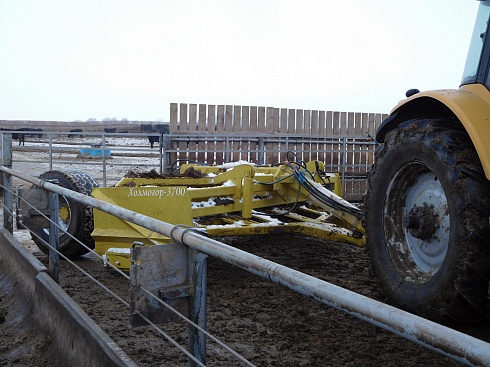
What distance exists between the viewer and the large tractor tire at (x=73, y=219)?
261 inches

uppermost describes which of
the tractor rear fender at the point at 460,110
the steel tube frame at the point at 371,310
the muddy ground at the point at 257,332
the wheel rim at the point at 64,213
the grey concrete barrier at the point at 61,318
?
the tractor rear fender at the point at 460,110

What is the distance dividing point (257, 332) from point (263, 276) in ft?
8.22

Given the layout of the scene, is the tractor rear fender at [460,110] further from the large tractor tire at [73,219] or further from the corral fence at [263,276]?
the large tractor tire at [73,219]

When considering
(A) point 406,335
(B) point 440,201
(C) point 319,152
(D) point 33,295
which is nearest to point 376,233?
(B) point 440,201

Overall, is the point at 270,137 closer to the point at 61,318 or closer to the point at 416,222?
the point at 416,222

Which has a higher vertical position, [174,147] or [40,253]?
[174,147]

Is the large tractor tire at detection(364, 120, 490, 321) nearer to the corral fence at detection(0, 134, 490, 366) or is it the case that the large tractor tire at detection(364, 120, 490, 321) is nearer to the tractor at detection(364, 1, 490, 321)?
the tractor at detection(364, 1, 490, 321)

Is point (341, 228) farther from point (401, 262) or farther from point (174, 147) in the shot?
point (174, 147)

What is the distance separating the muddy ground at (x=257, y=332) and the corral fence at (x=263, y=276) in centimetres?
115

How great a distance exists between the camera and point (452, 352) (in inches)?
47.4

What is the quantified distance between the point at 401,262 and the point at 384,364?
3.37ft

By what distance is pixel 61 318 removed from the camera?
3812 mm

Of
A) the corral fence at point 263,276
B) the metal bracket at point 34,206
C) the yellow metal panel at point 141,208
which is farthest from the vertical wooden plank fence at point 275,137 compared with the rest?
the corral fence at point 263,276

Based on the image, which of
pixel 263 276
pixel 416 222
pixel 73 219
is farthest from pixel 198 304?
pixel 73 219
